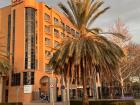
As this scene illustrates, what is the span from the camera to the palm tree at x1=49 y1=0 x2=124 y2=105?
85.6ft

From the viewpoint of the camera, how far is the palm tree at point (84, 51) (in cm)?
2609

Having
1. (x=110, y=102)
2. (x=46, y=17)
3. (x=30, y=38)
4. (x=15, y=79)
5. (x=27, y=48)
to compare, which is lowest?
(x=110, y=102)

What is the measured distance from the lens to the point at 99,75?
2780 centimetres

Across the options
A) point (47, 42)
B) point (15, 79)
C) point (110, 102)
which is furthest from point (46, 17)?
point (110, 102)

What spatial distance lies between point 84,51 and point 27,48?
4648cm

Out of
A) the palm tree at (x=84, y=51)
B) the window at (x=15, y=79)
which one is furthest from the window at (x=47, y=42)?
the palm tree at (x=84, y=51)

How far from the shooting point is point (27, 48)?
70875mm

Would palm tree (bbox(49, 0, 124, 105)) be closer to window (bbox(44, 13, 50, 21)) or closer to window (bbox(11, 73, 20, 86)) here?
window (bbox(11, 73, 20, 86))

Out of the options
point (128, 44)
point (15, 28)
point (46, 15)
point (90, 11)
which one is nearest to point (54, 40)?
point (46, 15)

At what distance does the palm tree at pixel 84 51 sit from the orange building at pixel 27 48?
3923cm

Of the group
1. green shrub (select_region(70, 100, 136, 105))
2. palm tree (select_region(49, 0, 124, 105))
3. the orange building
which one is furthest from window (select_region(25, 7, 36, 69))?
palm tree (select_region(49, 0, 124, 105))

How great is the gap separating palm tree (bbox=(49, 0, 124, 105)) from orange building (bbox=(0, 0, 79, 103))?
3923 centimetres

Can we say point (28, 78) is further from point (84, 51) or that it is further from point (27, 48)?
point (84, 51)

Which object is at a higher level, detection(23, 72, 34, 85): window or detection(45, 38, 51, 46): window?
detection(45, 38, 51, 46): window
